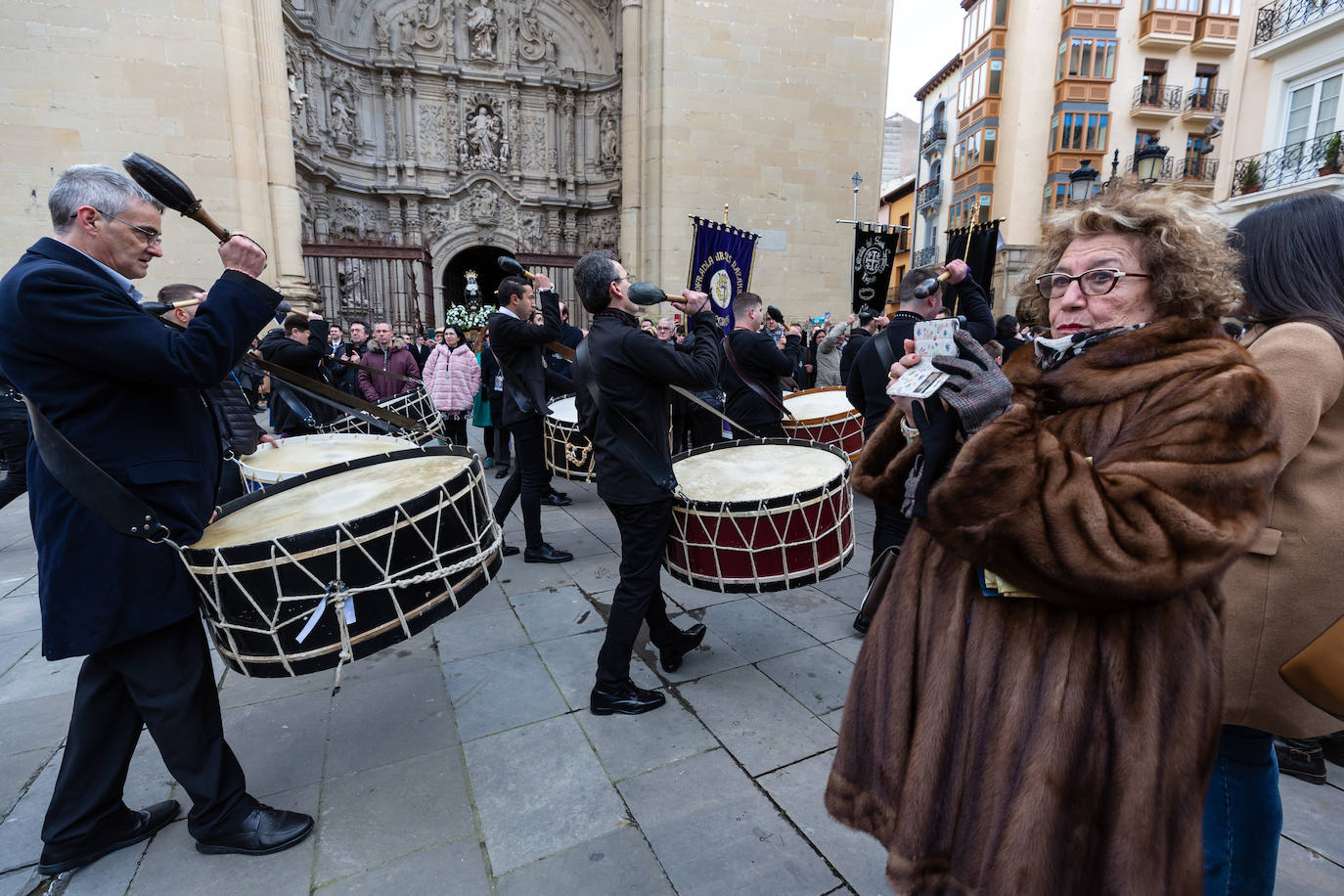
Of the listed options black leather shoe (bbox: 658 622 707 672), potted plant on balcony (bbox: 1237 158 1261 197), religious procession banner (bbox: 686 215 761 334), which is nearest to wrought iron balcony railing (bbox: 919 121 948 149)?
potted plant on balcony (bbox: 1237 158 1261 197)

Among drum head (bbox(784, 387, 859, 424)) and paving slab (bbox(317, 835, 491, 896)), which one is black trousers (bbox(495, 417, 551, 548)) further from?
paving slab (bbox(317, 835, 491, 896))

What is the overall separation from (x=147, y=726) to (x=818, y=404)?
493 cm

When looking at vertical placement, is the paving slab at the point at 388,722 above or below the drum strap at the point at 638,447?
below

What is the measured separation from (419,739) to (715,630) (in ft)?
5.41

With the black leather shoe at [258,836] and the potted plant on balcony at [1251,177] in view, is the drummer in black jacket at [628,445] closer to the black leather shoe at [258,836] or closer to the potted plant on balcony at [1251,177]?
the black leather shoe at [258,836]

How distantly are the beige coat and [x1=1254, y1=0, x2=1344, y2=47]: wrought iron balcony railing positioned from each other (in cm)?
1781

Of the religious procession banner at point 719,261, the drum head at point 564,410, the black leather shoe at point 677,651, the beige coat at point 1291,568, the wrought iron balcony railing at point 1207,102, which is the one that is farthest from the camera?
the wrought iron balcony railing at point 1207,102

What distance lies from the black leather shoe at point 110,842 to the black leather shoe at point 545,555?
8.64 feet

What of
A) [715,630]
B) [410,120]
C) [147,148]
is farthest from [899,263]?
[715,630]

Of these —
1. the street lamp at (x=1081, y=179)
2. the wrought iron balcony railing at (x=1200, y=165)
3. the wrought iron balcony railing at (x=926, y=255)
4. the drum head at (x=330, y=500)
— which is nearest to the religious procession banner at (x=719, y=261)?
the drum head at (x=330, y=500)

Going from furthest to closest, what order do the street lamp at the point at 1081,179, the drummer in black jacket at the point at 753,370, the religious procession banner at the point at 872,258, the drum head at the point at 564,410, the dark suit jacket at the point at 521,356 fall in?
the religious procession banner at the point at 872,258, the street lamp at the point at 1081,179, the drum head at the point at 564,410, the dark suit jacket at the point at 521,356, the drummer in black jacket at the point at 753,370

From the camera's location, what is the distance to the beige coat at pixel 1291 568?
1.38 m

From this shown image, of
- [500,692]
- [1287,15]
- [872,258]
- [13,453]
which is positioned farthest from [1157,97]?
[13,453]

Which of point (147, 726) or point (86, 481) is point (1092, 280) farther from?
point (147, 726)
